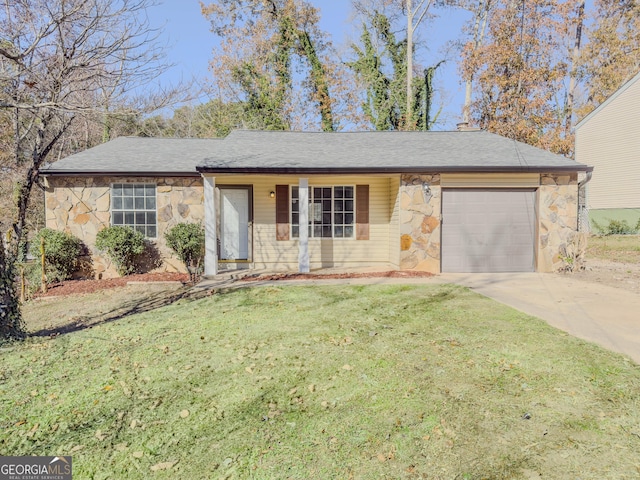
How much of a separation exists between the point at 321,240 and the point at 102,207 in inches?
218

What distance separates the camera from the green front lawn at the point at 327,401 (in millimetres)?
2432

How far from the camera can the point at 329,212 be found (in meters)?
10.6

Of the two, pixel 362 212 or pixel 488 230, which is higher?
pixel 362 212

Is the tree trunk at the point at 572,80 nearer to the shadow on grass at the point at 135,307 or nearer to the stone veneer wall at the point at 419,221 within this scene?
the stone veneer wall at the point at 419,221

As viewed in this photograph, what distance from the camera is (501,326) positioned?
492cm

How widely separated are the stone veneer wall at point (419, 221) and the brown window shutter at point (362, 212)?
1591 millimetres

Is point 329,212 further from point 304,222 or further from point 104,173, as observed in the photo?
point 104,173

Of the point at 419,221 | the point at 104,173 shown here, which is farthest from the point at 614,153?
the point at 104,173

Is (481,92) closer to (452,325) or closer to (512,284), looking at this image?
(512,284)

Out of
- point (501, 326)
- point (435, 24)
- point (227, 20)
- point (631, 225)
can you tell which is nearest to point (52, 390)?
point (501, 326)

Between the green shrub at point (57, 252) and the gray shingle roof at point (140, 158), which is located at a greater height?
the gray shingle roof at point (140, 158)

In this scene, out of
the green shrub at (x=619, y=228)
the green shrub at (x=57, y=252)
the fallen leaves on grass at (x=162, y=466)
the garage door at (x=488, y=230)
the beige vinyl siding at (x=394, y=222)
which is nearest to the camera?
the fallen leaves on grass at (x=162, y=466)

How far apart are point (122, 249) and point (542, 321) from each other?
865 centimetres

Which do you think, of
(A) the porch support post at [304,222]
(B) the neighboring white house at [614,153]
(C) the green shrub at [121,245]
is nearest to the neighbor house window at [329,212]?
(A) the porch support post at [304,222]
